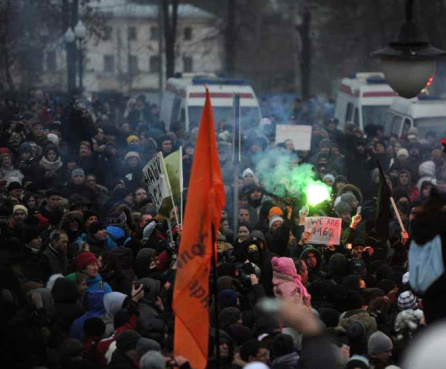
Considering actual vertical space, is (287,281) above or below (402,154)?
above

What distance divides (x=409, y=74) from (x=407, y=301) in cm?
171

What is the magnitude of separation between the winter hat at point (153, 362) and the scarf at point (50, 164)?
404 inches

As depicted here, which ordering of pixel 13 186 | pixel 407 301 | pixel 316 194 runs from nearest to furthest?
1. pixel 407 301
2. pixel 316 194
3. pixel 13 186

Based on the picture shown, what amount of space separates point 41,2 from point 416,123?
21.3 metres

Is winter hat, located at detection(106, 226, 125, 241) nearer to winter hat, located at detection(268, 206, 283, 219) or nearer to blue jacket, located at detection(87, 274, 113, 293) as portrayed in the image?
winter hat, located at detection(268, 206, 283, 219)

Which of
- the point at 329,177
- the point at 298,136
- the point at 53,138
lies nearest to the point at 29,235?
the point at 329,177

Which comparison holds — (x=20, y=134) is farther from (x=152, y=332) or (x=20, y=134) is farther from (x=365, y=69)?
(x=365, y=69)

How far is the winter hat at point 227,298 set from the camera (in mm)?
9406

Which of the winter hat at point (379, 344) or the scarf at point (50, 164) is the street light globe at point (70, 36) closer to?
the scarf at point (50, 164)

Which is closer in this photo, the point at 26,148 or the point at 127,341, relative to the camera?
the point at 127,341

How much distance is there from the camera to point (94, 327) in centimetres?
872

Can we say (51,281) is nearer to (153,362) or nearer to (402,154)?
(153,362)

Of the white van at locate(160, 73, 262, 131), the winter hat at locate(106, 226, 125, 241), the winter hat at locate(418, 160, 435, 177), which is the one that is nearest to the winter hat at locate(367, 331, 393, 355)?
the winter hat at locate(106, 226, 125, 241)

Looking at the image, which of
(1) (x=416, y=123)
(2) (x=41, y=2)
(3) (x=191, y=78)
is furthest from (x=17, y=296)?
(2) (x=41, y=2)
